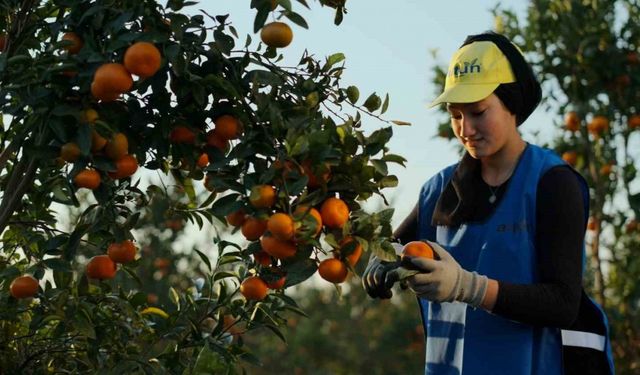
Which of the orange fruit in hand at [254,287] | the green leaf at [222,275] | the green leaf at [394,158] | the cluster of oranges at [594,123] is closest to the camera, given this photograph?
the green leaf at [394,158]

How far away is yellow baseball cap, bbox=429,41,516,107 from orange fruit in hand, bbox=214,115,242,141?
1.83ft

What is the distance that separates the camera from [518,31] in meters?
6.77

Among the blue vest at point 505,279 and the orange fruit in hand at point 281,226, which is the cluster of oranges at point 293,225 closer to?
the orange fruit in hand at point 281,226

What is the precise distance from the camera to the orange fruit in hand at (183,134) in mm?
2355

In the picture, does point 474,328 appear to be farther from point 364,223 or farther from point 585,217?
point 364,223

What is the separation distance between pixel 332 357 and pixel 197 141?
10.7 meters

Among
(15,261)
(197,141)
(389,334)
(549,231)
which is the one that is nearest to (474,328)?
(549,231)

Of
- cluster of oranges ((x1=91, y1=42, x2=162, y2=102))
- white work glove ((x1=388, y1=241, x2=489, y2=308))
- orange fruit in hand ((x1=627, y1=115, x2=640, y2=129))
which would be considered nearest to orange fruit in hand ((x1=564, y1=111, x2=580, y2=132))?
orange fruit in hand ((x1=627, y1=115, x2=640, y2=129))

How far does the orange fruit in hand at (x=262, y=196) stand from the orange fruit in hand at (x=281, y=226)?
50 mm

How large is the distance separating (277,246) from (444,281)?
0.45 metres

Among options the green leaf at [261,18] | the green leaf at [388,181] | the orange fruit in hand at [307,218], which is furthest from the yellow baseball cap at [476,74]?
the orange fruit in hand at [307,218]

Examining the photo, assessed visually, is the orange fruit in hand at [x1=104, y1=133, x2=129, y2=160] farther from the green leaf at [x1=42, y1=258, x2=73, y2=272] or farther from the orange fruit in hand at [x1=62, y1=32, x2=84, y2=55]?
the green leaf at [x1=42, y1=258, x2=73, y2=272]

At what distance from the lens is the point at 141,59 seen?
2.12m

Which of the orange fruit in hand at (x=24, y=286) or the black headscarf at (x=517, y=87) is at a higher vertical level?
the black headscarf at (x=517, y=87)
